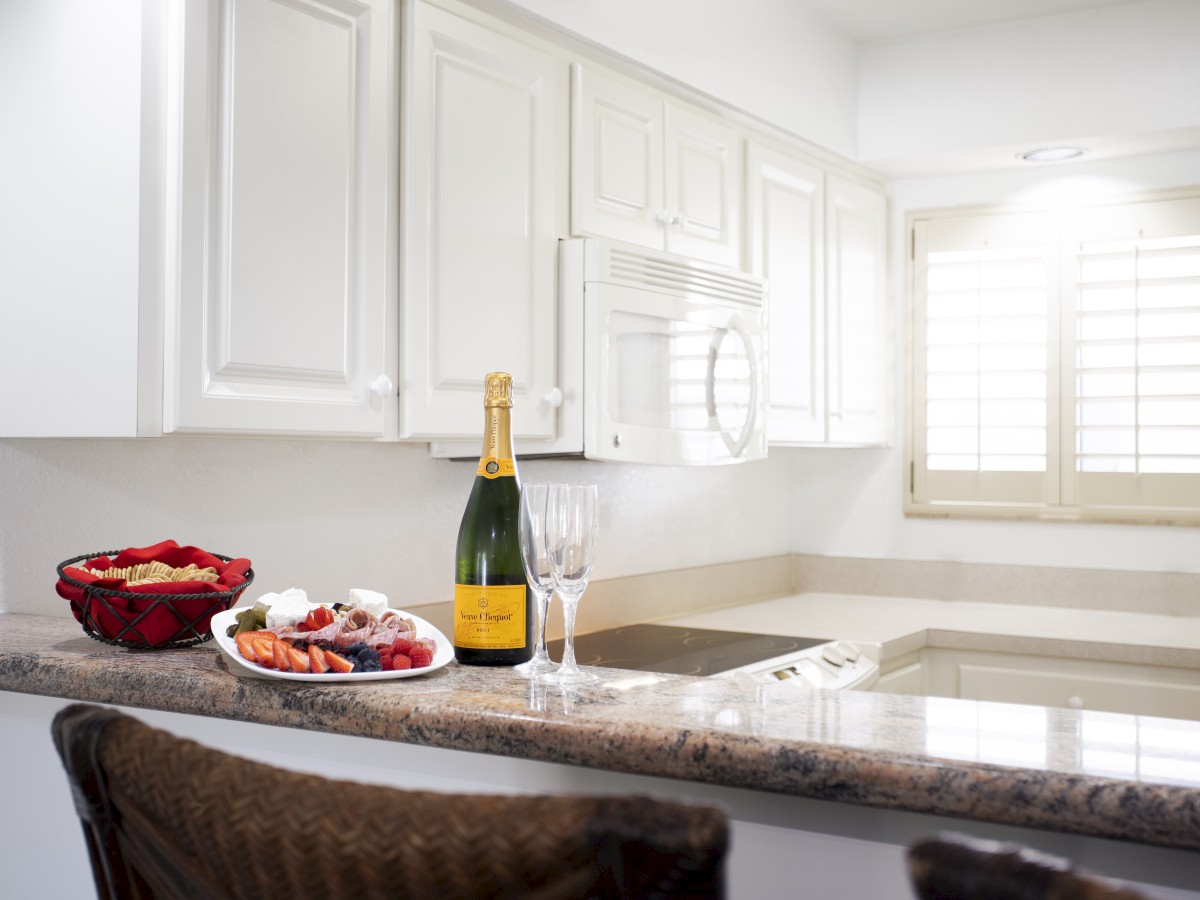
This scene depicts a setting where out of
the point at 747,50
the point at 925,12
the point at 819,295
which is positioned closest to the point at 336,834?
the point at 747,50

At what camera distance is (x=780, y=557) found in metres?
3.79

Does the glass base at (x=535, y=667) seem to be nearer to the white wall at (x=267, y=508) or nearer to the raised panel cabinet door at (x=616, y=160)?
the white wall at (x=267, y=508)

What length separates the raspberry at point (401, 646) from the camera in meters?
1.24

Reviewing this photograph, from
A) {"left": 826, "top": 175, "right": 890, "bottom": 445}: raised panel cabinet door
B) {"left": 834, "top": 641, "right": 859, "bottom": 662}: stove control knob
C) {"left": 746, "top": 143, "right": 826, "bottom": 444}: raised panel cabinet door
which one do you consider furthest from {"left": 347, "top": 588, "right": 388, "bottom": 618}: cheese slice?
{"left": 826, "top": 175, "right": 890, "bottom": 445}: raised panel cabinet door

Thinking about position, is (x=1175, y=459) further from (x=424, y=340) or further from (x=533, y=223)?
(x=424, y=340)

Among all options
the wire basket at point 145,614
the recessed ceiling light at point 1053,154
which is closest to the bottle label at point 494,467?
the wire basket at point 145,614

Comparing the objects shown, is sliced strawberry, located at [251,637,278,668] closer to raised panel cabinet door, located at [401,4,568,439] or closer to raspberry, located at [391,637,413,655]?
raspberry, located at [391,637,413,655]

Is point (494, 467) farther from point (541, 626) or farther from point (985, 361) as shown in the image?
point (985, 361)

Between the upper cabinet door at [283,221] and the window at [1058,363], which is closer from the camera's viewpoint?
the upper cabinet door at [283,221]

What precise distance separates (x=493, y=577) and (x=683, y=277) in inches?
52.9

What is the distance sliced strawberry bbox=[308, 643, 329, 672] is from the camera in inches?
46.5

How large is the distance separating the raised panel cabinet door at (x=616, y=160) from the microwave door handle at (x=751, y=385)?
0.79ft

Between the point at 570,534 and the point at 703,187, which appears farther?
the point at 703,187

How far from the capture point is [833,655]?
2.65m
